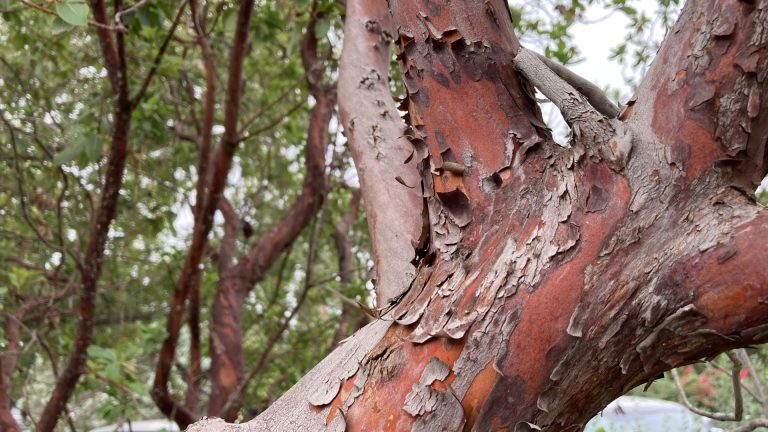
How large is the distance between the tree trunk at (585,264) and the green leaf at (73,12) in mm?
1108

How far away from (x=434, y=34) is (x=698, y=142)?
0.47m

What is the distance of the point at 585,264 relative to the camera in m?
1.00

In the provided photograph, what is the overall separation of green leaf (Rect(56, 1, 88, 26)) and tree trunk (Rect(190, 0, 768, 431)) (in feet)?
3.63

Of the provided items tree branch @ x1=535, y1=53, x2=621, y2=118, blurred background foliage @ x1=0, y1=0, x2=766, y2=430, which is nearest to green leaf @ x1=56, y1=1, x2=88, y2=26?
blurred background foliage @ x1=0, y1=0, x2=766, y2=430

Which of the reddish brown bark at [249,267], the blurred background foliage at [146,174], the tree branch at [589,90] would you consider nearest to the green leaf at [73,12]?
the blurred background foliage at [146,174]

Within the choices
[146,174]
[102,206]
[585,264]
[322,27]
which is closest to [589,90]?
[585,264]

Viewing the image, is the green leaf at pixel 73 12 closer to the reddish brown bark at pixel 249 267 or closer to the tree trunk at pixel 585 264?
the tree trunk at pixel 585 264

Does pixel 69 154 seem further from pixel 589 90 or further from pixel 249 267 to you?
pixel 589 90

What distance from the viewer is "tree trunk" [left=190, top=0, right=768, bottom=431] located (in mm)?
959

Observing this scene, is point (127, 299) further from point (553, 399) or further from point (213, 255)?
point (553, 399)

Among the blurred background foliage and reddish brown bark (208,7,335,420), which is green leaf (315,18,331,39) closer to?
the blurred background foliage

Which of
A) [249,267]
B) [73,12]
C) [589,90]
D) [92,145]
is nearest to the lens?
[589,90]

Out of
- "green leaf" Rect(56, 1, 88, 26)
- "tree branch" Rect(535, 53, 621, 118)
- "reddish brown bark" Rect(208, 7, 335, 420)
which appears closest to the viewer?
"tree branch" Rect(535, 53, 621, 118)

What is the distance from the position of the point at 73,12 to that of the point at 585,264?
144 centimetres
